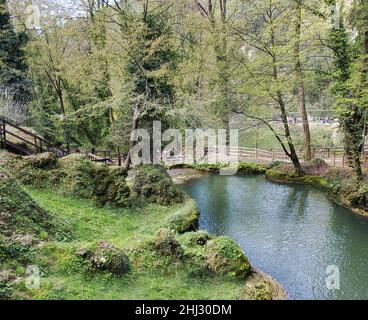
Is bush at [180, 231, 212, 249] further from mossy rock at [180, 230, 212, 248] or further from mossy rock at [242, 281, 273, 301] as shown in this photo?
mossy rock at [242, 281, 273, 301]

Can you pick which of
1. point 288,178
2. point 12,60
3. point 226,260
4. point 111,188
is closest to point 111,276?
point 226,260

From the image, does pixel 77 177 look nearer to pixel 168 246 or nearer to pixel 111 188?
pixel 111 188

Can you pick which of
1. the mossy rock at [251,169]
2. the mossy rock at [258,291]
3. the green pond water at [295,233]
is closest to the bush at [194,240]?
the mossy rock at [258,291]

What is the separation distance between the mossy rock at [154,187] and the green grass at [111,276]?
2.55 metres

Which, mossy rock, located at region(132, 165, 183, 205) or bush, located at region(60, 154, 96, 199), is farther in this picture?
mossy rock, located at region(132, 165, 183, 205)

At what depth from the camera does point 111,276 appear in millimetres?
7328

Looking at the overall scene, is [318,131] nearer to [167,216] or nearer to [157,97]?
[157,97]

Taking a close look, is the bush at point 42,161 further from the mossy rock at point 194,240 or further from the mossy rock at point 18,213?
the mossy rock at point 194,240

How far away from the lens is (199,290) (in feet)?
25.7

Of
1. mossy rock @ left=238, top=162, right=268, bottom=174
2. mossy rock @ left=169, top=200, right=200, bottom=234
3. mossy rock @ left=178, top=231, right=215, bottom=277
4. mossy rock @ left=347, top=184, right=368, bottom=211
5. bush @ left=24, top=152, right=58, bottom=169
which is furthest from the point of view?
mossy rock @ left=238, top=162, right=268, bottom=174

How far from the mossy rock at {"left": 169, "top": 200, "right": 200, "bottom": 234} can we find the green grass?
763 millimetres

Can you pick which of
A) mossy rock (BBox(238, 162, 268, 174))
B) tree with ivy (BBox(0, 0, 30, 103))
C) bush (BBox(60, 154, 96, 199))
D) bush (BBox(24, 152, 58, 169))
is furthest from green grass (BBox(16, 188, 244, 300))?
tree with ivy (BBox(0, 0, 30, 103))

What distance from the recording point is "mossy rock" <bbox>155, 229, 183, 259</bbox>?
846 centimetres
